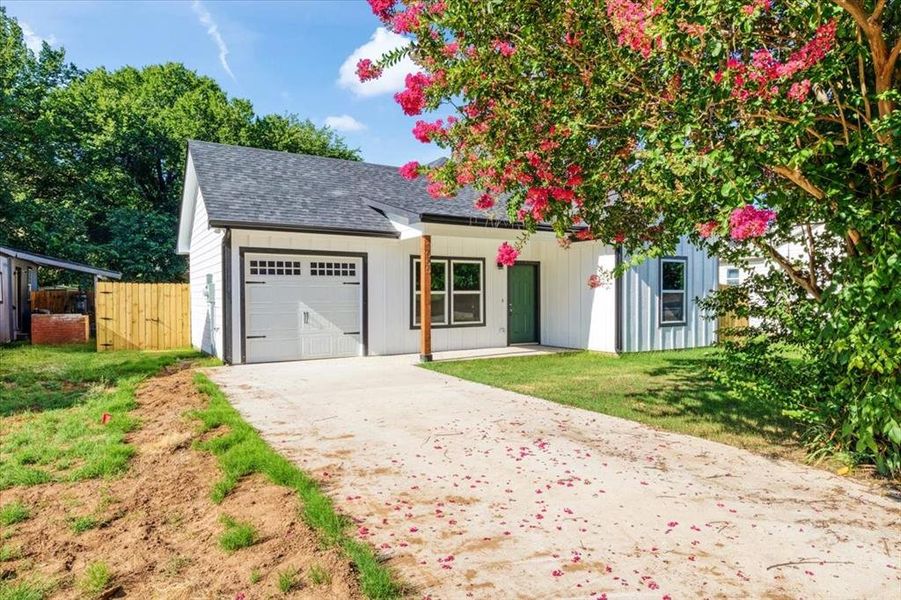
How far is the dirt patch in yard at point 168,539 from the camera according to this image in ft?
7.88

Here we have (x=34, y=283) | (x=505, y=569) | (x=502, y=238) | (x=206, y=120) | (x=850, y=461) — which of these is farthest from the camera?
(x=206, y=120)

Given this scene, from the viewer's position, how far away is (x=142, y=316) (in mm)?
12828

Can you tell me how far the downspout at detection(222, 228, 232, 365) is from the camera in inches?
370

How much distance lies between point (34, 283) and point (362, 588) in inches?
815

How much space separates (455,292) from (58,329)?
1065 centimetres

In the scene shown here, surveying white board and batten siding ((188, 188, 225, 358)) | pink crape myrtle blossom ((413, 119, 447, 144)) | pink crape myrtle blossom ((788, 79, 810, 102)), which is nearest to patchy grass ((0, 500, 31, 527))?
pink crape myrtle blossom ((413, 119, 447, 144))

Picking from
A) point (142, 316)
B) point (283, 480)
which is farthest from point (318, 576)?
point (142, 316)

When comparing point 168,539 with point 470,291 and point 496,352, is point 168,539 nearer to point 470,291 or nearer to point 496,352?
point 496,352

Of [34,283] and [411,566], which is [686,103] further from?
[34,283]

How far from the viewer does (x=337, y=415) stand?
5.69 m

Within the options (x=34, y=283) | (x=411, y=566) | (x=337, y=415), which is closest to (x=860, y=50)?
(x=411, y=566)


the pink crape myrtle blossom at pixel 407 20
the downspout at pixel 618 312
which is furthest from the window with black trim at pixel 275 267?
the downspout at pixel 618 312

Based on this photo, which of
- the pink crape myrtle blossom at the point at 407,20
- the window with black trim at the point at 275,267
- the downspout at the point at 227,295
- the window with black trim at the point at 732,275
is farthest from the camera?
the window with black trim at the point at 732,275

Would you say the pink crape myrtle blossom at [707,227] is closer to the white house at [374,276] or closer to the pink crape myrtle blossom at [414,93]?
the pink crape myrtle blossom at [414,93]
